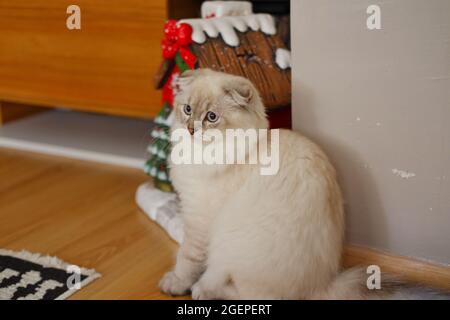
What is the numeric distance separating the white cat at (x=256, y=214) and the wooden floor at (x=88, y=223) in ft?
0.81

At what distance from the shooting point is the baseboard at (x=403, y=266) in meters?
1.59

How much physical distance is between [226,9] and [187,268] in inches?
38.9

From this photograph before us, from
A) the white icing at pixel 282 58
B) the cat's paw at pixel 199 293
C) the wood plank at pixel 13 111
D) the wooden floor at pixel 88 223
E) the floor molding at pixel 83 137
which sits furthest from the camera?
the wood plank at pixel 13 111

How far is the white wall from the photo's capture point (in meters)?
1.47

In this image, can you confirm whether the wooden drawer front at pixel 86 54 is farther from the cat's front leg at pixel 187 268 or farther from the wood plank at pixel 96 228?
the cat's front leg at pixel 187 268

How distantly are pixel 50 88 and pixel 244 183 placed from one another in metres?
1.42

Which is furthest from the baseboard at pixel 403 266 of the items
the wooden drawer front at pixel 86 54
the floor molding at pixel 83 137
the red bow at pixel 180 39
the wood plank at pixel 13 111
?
the wood plank at pixel 13 111

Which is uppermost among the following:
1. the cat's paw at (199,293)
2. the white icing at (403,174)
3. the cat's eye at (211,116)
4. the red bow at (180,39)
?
the red bow at (180,39)

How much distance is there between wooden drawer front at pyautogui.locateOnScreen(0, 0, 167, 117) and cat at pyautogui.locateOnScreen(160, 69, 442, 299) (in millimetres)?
808

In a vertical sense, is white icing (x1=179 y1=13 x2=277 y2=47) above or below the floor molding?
above

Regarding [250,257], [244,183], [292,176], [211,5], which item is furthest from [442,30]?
[211,5]

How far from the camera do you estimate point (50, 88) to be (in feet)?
8.52

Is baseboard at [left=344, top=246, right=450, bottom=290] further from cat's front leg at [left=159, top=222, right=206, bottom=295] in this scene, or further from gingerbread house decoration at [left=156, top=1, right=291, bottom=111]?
gingerbread house decoration at [left=156, top=1, right=291, bottom=111]

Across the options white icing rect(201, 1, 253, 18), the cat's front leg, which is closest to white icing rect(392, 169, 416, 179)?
the cat's front leg
